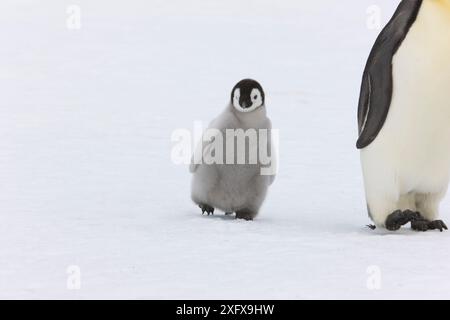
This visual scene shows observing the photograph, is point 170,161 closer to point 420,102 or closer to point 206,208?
point 206,208

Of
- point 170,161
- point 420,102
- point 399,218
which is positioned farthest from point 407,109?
point 170,161

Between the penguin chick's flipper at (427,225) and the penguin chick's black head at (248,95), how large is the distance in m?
0.87

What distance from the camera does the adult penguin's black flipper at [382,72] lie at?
465cm

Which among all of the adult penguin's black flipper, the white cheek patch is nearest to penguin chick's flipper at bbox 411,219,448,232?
the adult penguin's black flipper

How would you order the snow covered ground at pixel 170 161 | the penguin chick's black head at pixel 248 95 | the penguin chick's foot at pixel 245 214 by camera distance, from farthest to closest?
1. the penguin chick's foot at pixel 245 214
2. the penguin chick's black head at pixel 248 95
3. the snow covered ground at pixel 170 161

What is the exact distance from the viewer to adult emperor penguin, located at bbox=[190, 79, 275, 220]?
203 inches

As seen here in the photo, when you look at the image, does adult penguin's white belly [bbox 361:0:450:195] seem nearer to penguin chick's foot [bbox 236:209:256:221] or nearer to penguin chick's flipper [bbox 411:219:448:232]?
penguin chick's flipper [bbox 411:219:448:232]

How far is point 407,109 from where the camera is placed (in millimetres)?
4641

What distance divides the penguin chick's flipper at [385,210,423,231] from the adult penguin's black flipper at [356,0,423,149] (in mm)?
309

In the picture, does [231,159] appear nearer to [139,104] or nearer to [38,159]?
[38,159]

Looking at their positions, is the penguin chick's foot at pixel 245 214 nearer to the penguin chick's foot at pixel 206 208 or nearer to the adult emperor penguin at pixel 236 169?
the adult emperor penguin at pixel 236 169

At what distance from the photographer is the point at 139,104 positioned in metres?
9.15

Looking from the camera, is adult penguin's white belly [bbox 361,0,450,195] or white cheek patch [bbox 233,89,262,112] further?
white cheek patch [bbox 233,89,262,112]

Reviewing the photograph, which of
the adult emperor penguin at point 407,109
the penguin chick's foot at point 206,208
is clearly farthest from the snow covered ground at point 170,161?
the adult emperor penguin at point 407,109
